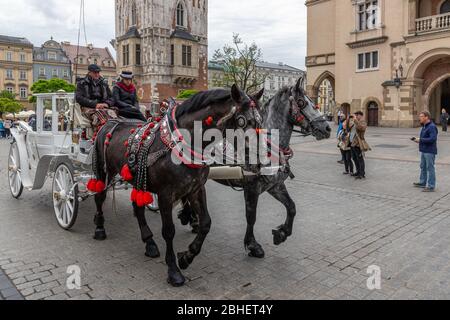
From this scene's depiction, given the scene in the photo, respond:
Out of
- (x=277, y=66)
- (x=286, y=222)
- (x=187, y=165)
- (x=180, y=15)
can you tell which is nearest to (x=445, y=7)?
(x=180, y=15)

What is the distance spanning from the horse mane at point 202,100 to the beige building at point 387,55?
3044cm

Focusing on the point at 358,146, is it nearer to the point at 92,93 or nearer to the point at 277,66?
the point at 92,93

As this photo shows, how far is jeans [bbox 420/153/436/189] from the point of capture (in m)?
9.16

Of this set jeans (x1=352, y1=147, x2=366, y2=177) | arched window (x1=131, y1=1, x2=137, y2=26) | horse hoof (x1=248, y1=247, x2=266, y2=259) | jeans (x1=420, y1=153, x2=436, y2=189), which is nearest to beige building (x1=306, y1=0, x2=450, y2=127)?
jeans (x1=352, y1=147, x2=366, y2=177)

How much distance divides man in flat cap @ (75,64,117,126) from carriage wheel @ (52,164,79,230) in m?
1.00

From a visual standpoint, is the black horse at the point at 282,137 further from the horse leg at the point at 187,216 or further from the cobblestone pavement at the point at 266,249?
the horse leg at the point at 187,216

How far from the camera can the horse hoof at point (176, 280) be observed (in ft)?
13.2

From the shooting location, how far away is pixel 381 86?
1287 inches

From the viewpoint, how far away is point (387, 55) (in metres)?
32.3

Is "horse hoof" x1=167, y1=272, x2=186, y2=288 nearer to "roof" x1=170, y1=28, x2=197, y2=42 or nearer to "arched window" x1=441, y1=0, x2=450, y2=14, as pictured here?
"arched window" x1=441, y1=0, x2=450, y2=14

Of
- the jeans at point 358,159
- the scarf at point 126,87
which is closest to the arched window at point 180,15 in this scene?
the jeans at point 358,159
